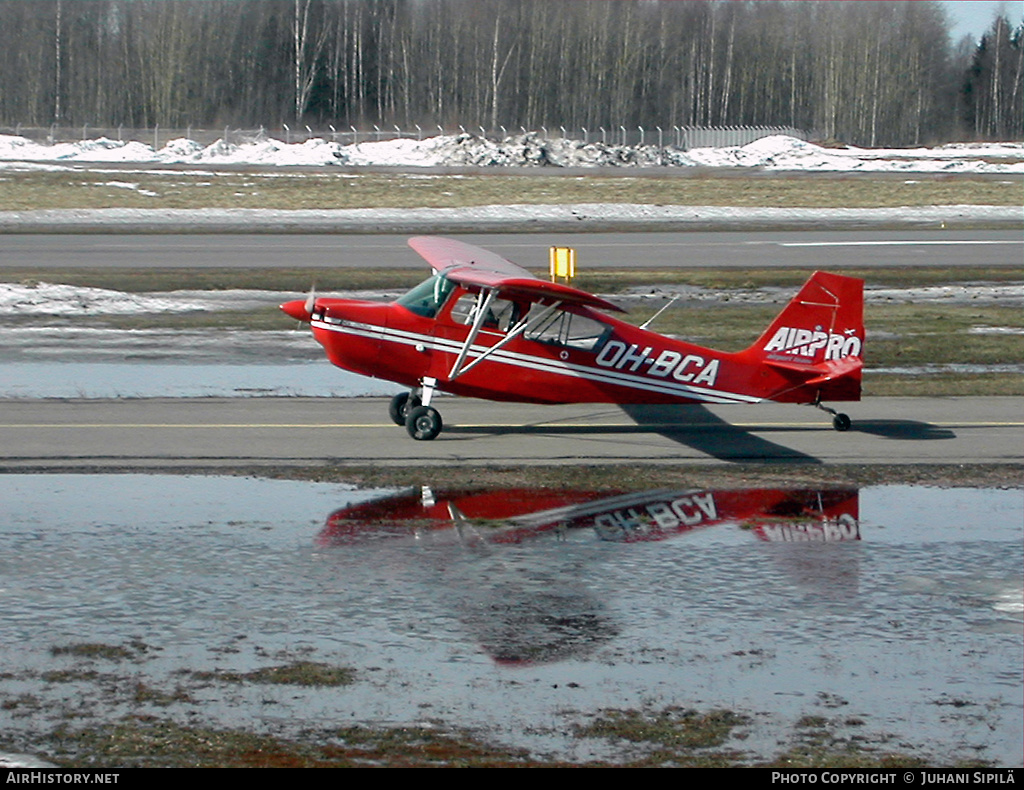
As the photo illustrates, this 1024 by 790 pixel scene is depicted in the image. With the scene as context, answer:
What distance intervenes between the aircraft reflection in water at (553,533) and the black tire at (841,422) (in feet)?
8.87

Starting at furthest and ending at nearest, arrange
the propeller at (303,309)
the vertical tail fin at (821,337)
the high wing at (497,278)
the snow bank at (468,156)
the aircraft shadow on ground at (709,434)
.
→ the snow bank at (468,156) → the vertical tail fin at (821,337) → the propeller at (303,309) → the aircraft shadow on ground at (709,434) → the high wing at (497,278)

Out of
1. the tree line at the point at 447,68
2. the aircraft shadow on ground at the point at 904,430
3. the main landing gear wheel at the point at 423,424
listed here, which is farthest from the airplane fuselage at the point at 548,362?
the tree line at the point at 447,68

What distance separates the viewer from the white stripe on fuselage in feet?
45.8

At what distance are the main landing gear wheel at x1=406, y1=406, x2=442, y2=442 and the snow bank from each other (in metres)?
52.3

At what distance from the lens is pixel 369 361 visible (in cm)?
1398

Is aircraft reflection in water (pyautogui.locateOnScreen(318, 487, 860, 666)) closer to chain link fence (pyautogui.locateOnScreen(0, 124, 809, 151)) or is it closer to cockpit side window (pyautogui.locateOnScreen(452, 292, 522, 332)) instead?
cockpit side window (pyautogui.locateOnScreen(452, 292, 522, 332))

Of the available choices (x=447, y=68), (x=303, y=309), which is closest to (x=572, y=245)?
(x=303, y=309)

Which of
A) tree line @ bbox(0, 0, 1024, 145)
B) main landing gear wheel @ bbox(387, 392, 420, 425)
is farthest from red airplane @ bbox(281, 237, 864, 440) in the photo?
tree line @ bbox(0, 0, 1024, 145)

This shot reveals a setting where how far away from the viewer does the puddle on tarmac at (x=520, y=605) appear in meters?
6.94

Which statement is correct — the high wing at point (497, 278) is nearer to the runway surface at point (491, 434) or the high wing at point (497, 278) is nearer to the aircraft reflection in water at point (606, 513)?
the runway surface at point (491, 434)

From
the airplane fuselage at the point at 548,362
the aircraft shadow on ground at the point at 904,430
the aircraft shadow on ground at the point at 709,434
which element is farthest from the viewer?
the aircraft shadow on ground at the point at 904,430
